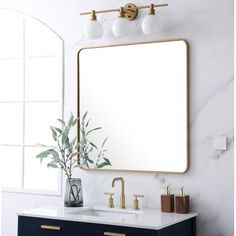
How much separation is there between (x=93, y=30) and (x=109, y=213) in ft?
3.99

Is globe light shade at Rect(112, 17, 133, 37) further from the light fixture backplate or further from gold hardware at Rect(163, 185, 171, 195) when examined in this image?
gold hardware at Rect(163, 185, 171, 195)

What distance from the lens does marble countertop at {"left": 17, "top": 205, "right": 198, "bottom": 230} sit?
3.08 m

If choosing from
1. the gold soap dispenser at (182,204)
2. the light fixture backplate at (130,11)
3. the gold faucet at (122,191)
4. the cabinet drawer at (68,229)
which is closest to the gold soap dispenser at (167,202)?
the gold soap dispenser at (182,204)

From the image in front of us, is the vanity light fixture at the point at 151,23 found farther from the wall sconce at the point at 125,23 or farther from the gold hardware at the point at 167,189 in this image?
the gold hardware at the point at 167,189

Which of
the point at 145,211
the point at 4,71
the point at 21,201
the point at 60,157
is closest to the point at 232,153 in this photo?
the point at 145,211

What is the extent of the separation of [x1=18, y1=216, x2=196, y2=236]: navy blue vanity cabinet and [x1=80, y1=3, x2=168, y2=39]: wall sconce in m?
1.25

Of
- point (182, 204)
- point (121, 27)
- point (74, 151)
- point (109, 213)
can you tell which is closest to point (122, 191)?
point (109, 213)

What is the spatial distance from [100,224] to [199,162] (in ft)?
2.56

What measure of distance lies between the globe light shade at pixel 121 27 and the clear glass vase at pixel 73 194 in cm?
101

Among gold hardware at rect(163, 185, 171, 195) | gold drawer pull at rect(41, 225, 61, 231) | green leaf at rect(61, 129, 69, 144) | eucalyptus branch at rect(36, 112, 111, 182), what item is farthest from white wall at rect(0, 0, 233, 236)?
gold drawer pull at rect(41, 225, 61, 231)

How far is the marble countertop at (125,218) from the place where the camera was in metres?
3.08

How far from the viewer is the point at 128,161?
3740mm

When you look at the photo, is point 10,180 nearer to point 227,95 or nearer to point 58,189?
point 58,189

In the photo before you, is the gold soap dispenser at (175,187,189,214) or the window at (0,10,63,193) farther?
the window at (0,10,63,193)
